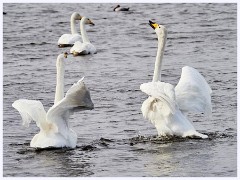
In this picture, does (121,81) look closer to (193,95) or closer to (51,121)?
(193,95)

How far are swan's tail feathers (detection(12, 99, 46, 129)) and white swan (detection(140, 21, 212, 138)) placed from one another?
1.51m

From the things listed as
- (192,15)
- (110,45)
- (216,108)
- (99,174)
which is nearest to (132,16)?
(192,15)

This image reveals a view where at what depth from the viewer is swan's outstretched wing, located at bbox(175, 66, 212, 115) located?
12984mm

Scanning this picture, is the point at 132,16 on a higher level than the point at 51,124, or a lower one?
higher

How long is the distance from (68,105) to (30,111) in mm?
581

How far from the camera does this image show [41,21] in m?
27.2

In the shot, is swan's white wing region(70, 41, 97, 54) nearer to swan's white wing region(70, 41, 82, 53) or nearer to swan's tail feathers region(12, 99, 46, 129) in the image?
swan's white wing region(70, 41, 82, 53)

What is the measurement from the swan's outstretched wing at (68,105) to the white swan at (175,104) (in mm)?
1193

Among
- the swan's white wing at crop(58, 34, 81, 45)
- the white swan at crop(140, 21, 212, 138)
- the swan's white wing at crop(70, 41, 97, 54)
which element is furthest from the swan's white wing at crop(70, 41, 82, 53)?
the white swan at crop(140, 21, 212, 138)

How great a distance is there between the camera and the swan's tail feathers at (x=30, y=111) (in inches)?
469

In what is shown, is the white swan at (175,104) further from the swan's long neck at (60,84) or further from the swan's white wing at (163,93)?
the swan's long neck at (60,84)

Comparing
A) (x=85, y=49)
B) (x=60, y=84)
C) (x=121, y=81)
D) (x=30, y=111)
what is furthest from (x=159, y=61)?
(x=85, y=49)

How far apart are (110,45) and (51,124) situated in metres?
11.1

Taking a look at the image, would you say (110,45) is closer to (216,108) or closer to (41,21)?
(41,21)
